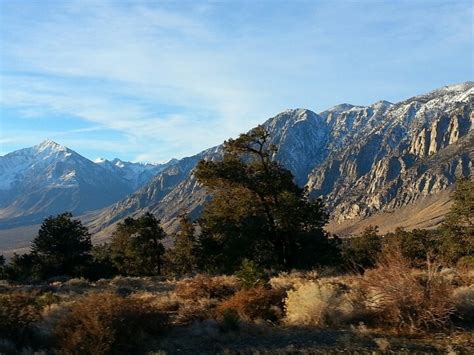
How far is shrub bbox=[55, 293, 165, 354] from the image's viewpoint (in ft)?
34.4

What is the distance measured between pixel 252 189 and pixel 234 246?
153 inches

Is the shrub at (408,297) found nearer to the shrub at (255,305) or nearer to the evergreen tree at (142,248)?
the shrub at (255,305)

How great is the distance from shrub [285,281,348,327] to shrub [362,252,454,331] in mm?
959

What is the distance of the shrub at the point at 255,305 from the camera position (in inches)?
513

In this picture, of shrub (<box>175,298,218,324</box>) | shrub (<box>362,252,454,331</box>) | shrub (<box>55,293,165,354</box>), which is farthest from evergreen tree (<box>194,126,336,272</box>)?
shrub (<box>362,252,454,331</box>)

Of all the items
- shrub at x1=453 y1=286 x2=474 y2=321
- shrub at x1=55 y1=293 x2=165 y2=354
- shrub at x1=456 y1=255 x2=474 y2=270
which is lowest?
shrub at x1=456 y1=255 x2=474 y2=270

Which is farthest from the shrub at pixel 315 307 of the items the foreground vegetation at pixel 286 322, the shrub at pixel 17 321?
the shrub at pixel 17 321

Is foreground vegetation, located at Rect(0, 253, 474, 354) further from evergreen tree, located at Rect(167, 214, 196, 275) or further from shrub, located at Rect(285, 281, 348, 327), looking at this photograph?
evergreen tree, located at Rect(167, 214, 196, 275)

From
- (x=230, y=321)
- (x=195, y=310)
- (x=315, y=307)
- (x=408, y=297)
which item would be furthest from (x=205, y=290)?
(x=408, y=297)

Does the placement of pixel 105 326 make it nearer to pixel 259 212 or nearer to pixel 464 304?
pixel 464 304

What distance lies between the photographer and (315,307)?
12273 millimetres

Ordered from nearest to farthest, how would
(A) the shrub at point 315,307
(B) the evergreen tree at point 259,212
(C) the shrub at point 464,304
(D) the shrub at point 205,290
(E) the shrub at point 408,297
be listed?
(E) the shrub at point 408,297 < (C) the shrub at point 464,304 < (A) the shrub at point 315,307 < (D) the shrub at point 205,290 < (B) the evergreen tree at point 259,212

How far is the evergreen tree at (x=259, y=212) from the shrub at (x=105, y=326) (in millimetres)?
20315

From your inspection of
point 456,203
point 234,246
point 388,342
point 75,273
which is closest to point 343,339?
point 388,342
